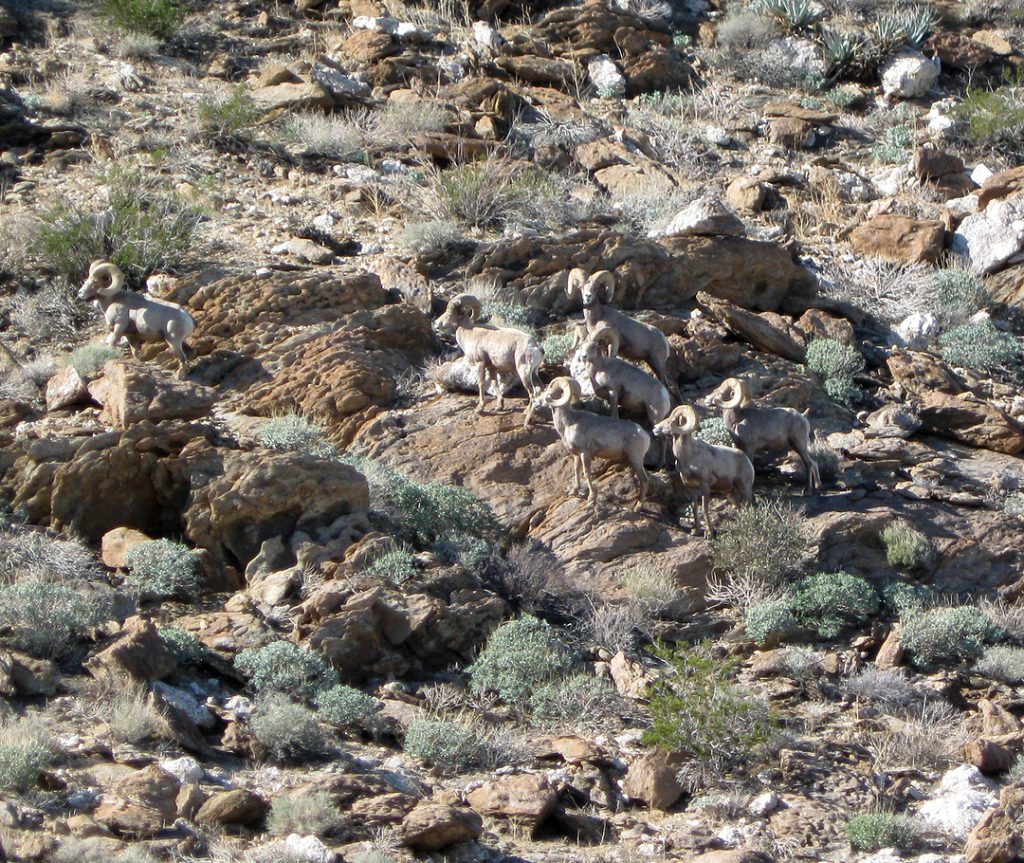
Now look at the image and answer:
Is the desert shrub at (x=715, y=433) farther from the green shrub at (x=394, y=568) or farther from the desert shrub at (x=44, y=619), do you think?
the desert shrub at (x=44, y=619)

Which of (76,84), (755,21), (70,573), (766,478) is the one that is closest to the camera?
(70,573)

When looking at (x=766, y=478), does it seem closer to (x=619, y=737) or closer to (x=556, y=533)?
(x=556, y=533)

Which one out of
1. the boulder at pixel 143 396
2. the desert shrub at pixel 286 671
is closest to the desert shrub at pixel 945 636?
the desert shrub at pixel 286 671

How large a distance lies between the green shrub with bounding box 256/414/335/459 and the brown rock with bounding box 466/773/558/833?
4.27m

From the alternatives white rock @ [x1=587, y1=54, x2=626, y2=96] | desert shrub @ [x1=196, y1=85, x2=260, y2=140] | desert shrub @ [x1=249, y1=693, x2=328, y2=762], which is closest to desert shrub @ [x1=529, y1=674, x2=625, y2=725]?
desert shrub @ [x1=249, y1=693, x2=328, y2=762]

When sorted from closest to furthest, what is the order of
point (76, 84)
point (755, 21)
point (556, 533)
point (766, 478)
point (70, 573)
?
point (70, 573)
point (556, 533)
point (766, 478)
point (76, 84)
point (755, 21)

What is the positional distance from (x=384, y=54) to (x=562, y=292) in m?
8.05

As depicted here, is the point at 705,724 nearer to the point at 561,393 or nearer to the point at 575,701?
the point at 575,701

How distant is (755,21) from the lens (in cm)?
2433

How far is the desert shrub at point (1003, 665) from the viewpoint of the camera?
11.6 metres

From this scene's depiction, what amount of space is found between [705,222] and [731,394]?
12.2ft

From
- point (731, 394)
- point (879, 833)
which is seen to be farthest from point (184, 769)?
point (731, 394)

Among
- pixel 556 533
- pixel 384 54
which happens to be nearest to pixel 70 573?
pixel 556 533

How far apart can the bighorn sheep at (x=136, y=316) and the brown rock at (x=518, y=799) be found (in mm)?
6434
